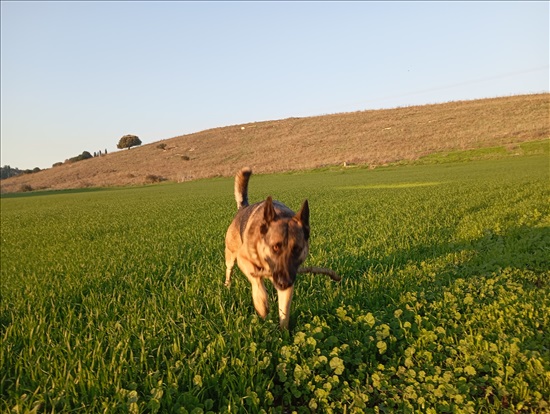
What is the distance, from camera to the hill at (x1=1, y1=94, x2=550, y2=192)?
56.1 metres

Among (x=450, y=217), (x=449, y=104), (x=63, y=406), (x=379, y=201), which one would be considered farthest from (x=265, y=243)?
(x=449, y=104)

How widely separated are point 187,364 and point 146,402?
0.55 metres

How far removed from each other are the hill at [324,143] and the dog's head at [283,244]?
161 feet

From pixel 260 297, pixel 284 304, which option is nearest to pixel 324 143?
pixel 260 297

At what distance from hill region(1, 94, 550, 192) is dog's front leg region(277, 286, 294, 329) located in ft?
160

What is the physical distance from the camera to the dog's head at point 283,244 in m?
3.98

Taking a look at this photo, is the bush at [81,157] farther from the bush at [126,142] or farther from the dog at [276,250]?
the dog at [276,250]

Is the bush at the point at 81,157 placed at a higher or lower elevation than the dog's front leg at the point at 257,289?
higher

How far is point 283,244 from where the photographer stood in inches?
159

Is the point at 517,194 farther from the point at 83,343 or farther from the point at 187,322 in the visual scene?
the point at 83,343

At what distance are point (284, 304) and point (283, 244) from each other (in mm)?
871

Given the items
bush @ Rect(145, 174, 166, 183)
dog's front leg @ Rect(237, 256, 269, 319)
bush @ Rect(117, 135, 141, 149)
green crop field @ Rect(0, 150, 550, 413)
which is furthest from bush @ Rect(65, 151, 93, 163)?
dog's front leg @ Rect(237, 256, 269, 319)

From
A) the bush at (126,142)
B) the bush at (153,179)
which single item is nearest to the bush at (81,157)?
the bush at (126,142)

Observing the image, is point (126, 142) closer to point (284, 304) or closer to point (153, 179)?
point (153, 179)
